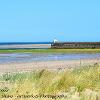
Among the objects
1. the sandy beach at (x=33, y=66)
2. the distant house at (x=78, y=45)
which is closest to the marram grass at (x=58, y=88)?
the sandy beach at (x=33, y=66)

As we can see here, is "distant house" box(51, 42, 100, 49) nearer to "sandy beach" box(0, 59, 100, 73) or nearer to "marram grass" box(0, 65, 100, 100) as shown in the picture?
"sandy beach" box(0, 59, 100, 73)

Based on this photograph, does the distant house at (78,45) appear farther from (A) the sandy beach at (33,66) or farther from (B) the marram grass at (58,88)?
(B) the marram grass at (58,88)

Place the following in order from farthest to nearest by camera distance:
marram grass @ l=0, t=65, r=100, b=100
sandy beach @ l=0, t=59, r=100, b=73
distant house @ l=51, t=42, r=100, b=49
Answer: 1. distant house @ l=51, t=42, r=100, b=49
2. sandy beach @ l=0, t=59, r=100, b=73
3. marram grass @ l=0, t=65, r=100, b=100

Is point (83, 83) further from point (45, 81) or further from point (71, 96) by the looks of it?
point (71, 96)

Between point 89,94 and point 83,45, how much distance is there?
7438 centimetres

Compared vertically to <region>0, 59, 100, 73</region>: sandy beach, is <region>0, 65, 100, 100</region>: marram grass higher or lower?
higher

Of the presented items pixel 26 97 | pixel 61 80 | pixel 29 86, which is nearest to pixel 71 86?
pixel 61 80

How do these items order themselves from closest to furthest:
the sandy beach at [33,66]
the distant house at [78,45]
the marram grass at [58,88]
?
the marram grass at [58,88]
the sandy beach at [33,66]
the distant house at [78,45]

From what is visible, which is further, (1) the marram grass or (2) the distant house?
(2) the distant house

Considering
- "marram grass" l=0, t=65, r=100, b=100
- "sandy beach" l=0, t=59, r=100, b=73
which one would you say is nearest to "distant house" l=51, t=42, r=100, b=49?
"sandy beach" l=0, t=59, r=100, b=73

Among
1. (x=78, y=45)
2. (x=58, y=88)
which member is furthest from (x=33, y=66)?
(x=78, y=45)

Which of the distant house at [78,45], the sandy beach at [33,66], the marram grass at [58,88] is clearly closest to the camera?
the marram grass at [58,88]

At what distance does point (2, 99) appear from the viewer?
1102 cm

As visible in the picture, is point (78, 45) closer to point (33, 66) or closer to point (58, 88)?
point (33, 66)
